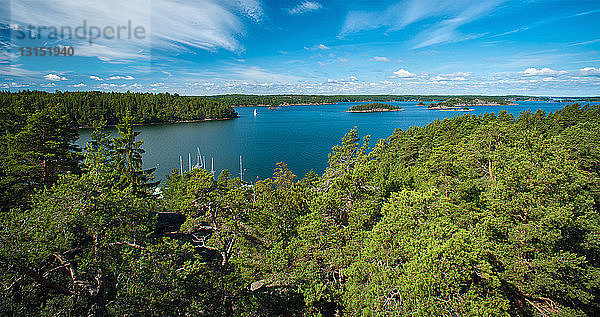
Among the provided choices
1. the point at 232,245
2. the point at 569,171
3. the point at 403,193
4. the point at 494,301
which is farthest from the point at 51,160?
the point at 569,171

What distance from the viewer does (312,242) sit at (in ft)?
36.1

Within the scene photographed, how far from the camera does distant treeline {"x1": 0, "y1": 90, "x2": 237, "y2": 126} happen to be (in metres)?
91.1

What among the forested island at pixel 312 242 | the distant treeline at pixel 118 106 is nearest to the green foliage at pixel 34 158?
the forested island at pixel 312 242

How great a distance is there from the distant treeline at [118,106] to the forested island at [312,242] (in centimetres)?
8652

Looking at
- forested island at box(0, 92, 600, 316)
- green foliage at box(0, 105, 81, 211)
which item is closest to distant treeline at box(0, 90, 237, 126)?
green foliage at box(0, 105, 81, 211)

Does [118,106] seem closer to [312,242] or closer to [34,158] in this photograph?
[34,158]

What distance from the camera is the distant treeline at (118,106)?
91.1m

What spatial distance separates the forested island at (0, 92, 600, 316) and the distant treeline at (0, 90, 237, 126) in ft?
284

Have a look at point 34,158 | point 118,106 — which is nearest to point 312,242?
point 34,158

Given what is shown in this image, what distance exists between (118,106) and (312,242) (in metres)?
121

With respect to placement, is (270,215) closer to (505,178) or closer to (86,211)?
(86,211)

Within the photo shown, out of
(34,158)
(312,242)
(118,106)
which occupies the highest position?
(118,106)

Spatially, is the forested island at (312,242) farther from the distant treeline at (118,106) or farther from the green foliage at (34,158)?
the distant treeline at (118,106)

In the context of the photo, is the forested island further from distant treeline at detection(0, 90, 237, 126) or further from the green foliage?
distant treeline at detection(0, 90, 237, 126)
